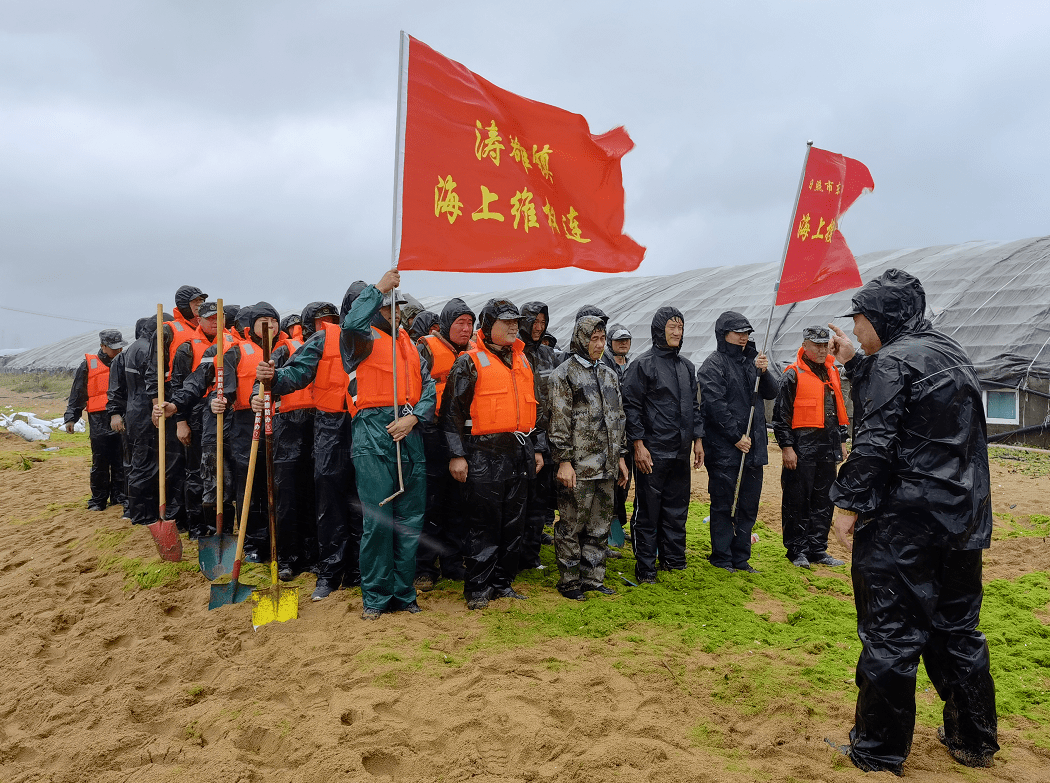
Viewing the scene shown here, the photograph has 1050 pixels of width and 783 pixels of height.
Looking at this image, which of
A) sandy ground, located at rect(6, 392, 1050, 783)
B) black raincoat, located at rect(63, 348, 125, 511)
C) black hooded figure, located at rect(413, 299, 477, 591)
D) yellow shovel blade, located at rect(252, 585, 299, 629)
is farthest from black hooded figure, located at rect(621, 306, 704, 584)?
black raincoat, located at rect(63, 348, 125, 511)

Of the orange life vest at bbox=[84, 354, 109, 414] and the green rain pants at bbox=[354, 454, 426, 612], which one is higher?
the orange life vest at bbox=[84, 354, 109, 414]

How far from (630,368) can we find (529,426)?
1.15m

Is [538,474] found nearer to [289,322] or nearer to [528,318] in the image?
[528,318]

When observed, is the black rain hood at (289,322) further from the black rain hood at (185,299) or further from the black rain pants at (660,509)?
the black rain pants at (660,509)

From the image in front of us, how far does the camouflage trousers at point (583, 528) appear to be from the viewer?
15.3 feet

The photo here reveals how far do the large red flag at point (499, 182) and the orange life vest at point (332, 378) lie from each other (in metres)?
1.07

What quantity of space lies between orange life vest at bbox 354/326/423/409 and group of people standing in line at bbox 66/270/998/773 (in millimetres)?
13

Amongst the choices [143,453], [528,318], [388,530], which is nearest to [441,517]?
[388,530]

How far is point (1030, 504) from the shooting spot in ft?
25.8

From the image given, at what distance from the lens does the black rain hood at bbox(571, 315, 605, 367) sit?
4.66 meters

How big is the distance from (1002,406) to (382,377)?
1274cm

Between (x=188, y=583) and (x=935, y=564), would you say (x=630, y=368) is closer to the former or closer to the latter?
(x=935, y=564)

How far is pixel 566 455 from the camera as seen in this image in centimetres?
464

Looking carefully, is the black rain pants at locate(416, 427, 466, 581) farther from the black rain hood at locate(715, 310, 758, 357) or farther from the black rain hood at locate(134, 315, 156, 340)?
the black rain hood at locate(134, 315, 156, 340)
